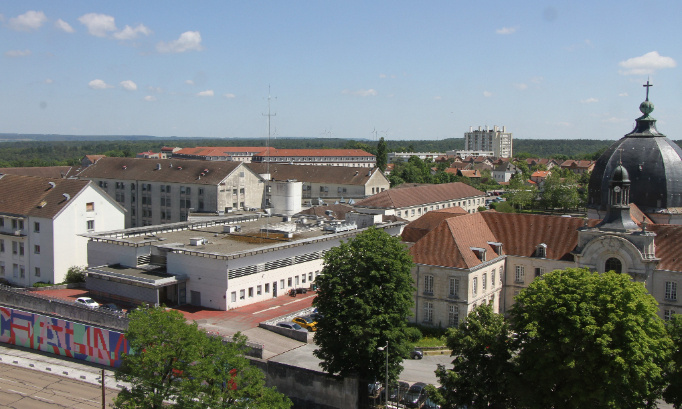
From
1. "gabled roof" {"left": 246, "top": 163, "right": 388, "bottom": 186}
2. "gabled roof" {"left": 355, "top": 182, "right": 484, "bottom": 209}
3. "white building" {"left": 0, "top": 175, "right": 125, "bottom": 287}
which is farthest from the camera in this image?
"gabled roof" {"left": 246, "top": 163, "right": 388, "bottom": 186}

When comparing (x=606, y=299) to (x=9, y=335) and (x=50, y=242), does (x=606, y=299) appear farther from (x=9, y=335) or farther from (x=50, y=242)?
(x=50, y=242)

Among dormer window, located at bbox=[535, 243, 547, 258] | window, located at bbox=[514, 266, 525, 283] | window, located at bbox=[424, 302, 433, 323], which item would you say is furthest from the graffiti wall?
dormer window, located at bbox=[535, 243, 547, 258]

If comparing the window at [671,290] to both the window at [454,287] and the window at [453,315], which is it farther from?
the window at [453,315]

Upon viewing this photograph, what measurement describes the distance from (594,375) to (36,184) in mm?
63258

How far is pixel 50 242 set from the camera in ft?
213

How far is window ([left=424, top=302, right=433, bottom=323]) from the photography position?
174 feet

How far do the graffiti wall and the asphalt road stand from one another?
326 centimetres

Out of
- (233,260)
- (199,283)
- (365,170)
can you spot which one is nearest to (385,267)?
(233,260)

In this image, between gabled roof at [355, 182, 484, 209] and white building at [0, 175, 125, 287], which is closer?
white building at [0, 175, 125, 287]

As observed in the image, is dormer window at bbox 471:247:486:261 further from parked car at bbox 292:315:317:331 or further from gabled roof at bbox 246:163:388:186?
gabled roof at bbox 246:163:388:186

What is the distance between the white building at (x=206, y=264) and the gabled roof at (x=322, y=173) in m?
49.9

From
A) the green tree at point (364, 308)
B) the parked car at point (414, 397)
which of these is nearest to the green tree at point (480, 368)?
the parked car at point (414, 397)

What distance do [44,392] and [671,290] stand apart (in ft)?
154

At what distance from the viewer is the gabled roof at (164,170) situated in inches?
3834
